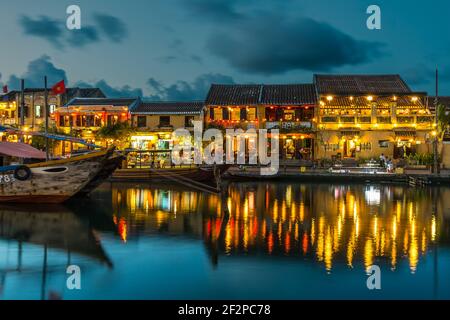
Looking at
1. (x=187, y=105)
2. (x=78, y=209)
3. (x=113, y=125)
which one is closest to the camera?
(x=78, y=209)

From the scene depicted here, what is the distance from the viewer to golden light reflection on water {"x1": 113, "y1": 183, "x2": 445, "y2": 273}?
14930 millimetres

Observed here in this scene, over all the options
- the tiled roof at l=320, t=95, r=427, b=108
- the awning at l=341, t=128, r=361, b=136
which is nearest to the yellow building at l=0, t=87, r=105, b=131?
the tiled roof at l=320, t=95, r=427, b=108

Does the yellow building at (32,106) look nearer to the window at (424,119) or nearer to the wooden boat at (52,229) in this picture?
the wooden boat at (52,229)

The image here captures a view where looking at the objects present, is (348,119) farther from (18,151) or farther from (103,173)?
(18,151)

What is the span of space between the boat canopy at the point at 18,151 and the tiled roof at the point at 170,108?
2312 centimetres

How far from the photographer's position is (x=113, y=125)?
4722 cm

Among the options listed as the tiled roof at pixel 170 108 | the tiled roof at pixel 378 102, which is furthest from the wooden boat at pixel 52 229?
the tiled roof at pixel 378 102

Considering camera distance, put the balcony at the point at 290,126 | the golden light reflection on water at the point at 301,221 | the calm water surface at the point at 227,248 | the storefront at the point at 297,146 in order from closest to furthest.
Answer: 1. the calm water surface at the point at 227,248
2. the golden light reflection on water at the point at 301,221
3. the balcony at the point at 290,126
4. the storefront at the point at 297,146

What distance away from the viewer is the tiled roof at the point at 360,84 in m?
45.8

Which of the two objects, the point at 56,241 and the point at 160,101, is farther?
the point at 160,101

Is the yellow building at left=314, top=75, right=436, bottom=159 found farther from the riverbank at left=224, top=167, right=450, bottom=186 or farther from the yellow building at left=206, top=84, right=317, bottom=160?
the riverbank at left=224, top=167, right=450, bottom=186
